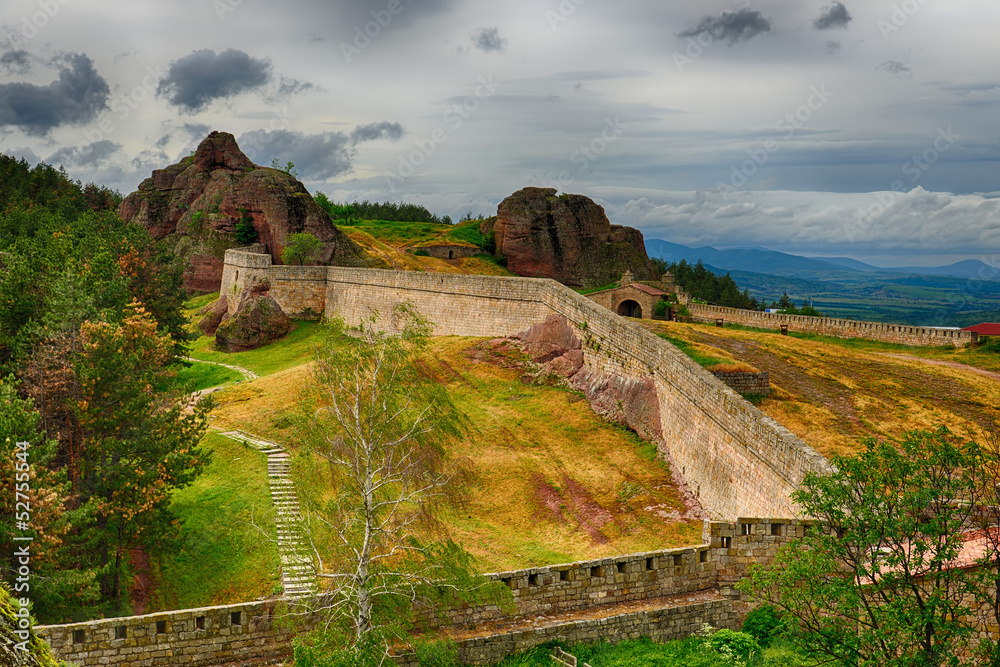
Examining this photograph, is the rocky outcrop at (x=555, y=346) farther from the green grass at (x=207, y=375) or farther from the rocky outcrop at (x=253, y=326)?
the rocky outcrop at (x=253, y=326)

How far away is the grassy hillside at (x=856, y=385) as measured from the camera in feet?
85.6

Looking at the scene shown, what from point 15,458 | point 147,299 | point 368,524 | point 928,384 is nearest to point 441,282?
point 147,299

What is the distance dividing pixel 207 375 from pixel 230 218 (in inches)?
891

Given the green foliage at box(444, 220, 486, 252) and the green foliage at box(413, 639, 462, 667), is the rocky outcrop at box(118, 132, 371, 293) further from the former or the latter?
the green foliage at box(413, 639, 462, 667)

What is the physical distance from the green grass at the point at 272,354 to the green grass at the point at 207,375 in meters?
1.12

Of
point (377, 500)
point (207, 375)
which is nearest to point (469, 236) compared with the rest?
point (207, 375)

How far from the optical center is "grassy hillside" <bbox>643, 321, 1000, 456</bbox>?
1027 inches

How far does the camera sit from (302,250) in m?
58.4

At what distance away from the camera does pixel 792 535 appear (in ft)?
56.8

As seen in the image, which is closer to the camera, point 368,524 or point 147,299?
point 368,524

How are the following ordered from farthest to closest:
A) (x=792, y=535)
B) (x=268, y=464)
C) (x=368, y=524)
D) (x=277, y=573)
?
1. (x=268, y=464)
2. (x=277, y=573)
3. (x=792, y=535)
4. (x=368, y=524)

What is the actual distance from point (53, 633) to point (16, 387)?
466 inches

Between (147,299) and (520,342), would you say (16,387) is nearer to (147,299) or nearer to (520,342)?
(147,299)

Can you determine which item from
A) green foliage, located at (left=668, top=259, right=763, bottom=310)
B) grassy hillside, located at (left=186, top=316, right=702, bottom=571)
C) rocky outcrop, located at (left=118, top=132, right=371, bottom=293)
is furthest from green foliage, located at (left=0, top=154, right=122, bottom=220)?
green foliage, located at (left=668, top=259, right=763, bottom=310)
